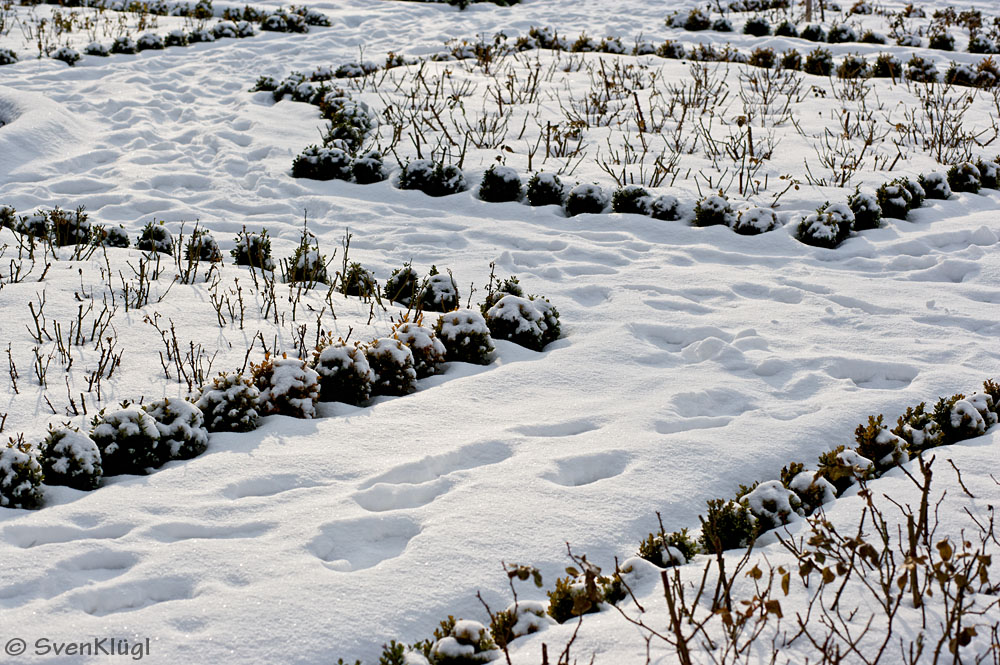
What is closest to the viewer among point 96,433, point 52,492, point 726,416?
point 52,492

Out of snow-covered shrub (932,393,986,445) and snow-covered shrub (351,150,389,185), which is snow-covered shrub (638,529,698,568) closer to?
snow-covered shrub (932,393,986,445)

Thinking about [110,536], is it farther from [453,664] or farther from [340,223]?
[340,223]

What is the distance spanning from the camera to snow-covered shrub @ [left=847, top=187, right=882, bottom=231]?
21.7 feet

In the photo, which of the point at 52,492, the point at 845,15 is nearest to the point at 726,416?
the point at 52,492

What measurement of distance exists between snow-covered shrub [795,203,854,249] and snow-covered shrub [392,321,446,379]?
342cm

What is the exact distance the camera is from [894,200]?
676 cm

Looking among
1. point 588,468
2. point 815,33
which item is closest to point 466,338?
point 588,468

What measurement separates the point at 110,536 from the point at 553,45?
39.0 feet

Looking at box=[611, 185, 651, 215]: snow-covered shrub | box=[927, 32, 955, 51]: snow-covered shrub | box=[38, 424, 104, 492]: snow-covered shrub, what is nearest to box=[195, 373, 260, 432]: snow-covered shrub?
box=[38, 424, 104, 492]: snow-covered shrub

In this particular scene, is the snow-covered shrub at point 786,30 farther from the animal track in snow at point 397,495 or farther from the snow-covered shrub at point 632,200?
the animal track in snow at point 397,495

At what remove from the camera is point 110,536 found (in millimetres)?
3027

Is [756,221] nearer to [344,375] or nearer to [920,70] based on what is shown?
[344,375]

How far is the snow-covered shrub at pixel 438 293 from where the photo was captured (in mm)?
5266

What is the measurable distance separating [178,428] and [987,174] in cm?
719
